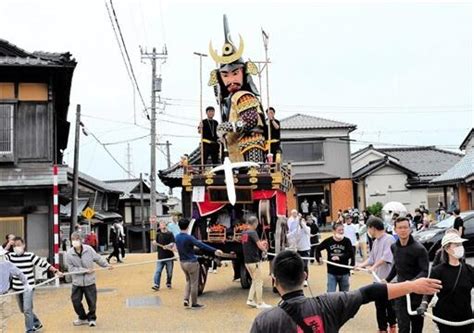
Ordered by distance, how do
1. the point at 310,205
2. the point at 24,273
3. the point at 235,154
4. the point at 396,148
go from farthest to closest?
the point at 396,148 < the point at 310,205 < the point at 235,154 < the point at 24,273

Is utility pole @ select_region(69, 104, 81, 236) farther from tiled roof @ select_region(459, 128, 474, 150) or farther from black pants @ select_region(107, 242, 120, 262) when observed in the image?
tiled roof @ select_region(459, 128, 474, 150)

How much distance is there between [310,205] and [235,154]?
22155mm

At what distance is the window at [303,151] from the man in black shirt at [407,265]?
94.7 ft

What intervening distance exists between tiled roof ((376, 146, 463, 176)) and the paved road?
2661cm

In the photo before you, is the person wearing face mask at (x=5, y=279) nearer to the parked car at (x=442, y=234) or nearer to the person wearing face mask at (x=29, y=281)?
the person wearing face mask at (x=29, y=281)

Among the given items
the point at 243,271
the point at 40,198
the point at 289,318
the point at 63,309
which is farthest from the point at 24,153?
the point at 289,318

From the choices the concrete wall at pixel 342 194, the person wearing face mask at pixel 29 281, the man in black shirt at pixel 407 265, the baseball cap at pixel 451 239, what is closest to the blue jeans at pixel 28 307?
the person wearing face mask at pixel 29 281

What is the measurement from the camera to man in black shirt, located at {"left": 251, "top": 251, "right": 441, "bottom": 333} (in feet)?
10.8

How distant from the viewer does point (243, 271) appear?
13.3 meters

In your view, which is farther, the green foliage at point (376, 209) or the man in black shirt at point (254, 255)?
the green foliage at point (376, 209)

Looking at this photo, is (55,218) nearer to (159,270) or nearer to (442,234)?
(159,270)

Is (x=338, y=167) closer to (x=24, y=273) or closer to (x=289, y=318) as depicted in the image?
(x=24, y=273)

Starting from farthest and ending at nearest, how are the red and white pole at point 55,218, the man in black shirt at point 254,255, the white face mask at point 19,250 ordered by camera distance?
the red and white pole at point 55,218
the man in black shirt at point 254,255
the white face mask at point 19,250

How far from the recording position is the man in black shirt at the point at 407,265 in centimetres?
666
